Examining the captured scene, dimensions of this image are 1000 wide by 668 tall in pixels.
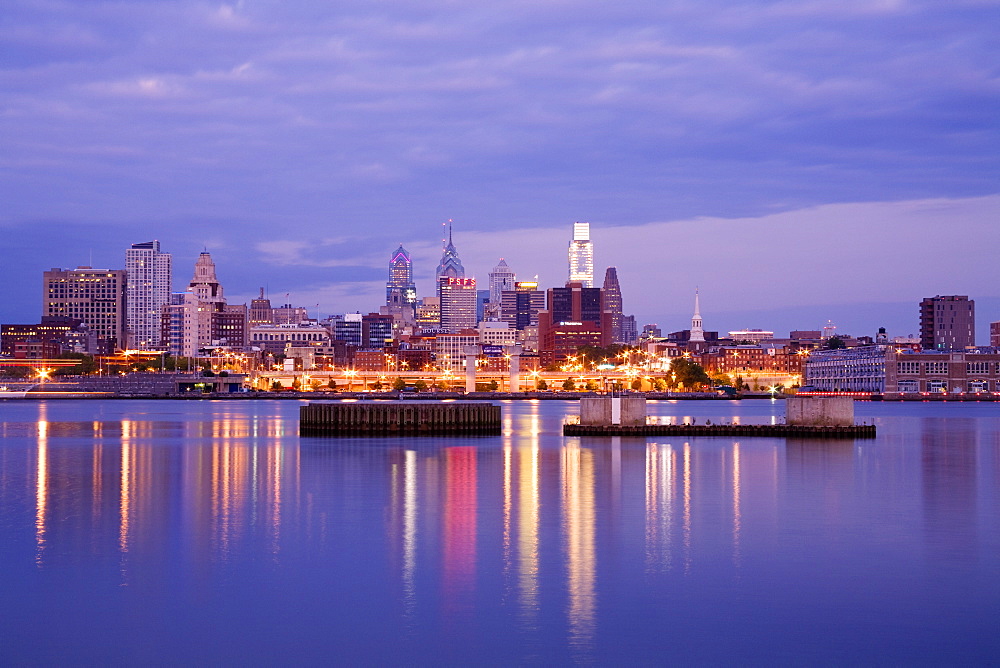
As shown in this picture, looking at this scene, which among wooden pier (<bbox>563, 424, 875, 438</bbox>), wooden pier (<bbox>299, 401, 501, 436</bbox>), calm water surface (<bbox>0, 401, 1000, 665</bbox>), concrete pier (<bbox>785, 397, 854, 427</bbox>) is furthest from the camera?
wooden pier (<bbox>299, 401, 501, 436</bbox>)

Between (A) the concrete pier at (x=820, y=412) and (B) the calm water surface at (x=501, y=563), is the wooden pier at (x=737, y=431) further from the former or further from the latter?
(B) the calm water surface at (x=501, y=563)

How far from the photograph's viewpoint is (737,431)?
77125 mm

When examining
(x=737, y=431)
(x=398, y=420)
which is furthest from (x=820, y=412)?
(x=398, y=420)

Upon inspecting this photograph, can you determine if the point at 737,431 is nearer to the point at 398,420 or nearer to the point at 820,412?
the point at 820,412

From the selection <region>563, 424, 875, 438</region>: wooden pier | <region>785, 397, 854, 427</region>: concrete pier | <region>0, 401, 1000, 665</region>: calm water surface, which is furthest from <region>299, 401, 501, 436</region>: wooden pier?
<region>0, 401, 1000, 665</region>: calm water surface

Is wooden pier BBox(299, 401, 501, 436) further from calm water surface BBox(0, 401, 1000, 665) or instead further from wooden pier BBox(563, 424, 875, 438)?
calm water surface BBox(0, 401, 1000, 665)

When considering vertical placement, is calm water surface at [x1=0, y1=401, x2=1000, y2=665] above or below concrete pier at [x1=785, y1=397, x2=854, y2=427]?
below

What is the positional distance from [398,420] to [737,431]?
2106 cm

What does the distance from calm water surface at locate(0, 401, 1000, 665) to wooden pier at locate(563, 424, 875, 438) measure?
1731 cm

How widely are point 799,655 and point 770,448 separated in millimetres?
45483

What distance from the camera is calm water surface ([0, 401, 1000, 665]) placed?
21.5 m

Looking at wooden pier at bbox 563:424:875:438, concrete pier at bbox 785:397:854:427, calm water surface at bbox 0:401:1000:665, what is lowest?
calm water surface at bbox 0:401:1000:665

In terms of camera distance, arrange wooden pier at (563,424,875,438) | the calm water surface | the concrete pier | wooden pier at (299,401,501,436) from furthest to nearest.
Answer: wooden pier at (299,401,501,436)
the concrete pier
wooden pier at (563,424,875,438)
the calm water surface

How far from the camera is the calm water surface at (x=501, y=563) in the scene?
21531mm
